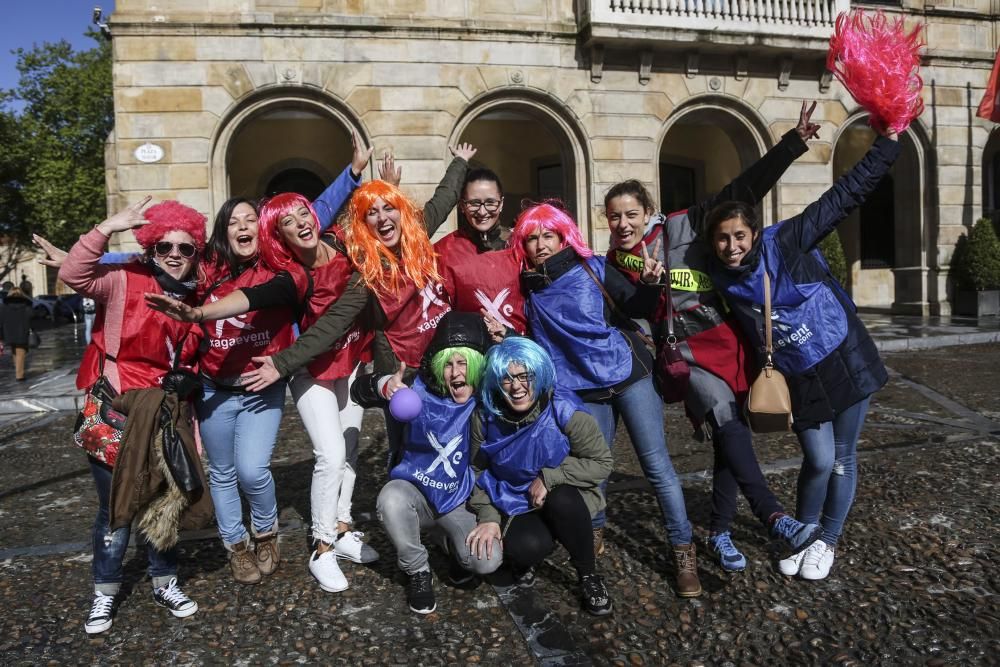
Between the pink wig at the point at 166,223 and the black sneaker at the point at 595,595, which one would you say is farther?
the pink wig at the point at 166,223

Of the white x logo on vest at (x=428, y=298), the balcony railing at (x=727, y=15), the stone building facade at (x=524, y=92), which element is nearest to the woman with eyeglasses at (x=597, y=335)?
the white x logo on vest at (x=428, y=298)

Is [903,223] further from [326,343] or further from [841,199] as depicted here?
[326,343]

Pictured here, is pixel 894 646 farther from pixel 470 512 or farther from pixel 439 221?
pixel 439 221

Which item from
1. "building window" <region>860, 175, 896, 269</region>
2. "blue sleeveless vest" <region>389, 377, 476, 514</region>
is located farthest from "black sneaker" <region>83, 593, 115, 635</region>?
"building window" <region>860, 175, 896, 269</region>

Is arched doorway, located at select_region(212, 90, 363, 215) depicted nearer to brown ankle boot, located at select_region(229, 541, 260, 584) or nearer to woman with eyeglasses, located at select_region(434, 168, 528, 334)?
woman with eyeglasses, located at select_region(434, 168, 528, 334)

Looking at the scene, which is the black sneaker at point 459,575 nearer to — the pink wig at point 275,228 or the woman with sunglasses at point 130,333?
the woman with sunglasses at point 130,333

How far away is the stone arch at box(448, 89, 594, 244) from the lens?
40.1 ft

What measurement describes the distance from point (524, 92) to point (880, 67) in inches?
380

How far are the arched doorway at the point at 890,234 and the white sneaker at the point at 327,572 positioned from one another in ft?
46.1

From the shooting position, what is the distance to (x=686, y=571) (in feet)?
9.77

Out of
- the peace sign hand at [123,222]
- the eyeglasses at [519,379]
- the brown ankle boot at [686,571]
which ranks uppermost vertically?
the peace sign hand at [123,222]

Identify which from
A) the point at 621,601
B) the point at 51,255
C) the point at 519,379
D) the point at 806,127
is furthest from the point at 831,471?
the point at 51,255

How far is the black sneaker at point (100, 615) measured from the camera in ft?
9.20

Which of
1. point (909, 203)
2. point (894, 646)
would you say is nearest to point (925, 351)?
point (909, 203)
